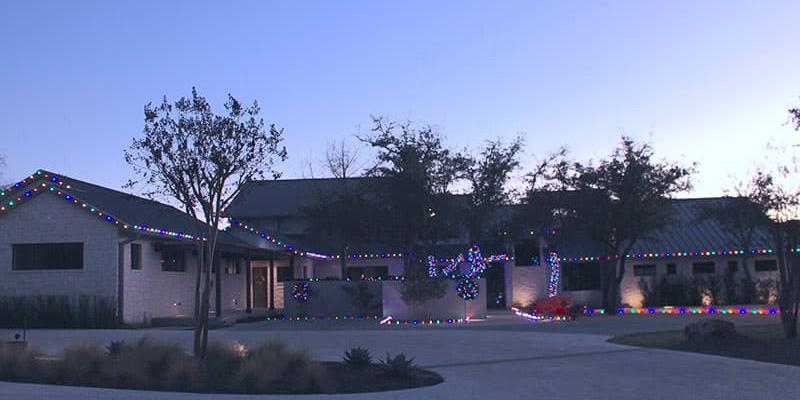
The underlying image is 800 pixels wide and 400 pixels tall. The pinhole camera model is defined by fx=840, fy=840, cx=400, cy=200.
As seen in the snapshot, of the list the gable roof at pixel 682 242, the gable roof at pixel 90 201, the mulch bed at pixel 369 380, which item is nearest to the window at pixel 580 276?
the gable roof at pixel 682 242

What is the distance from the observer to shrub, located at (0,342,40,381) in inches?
529

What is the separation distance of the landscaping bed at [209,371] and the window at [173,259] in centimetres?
1584

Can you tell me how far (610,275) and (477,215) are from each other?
6489 mm

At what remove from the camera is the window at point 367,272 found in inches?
1718

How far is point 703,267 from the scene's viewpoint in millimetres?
41062

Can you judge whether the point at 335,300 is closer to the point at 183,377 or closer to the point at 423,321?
the point at 423,321

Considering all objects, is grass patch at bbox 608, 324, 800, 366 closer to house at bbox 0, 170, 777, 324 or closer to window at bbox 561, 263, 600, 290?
house at bbox 0, 170, 777, 324

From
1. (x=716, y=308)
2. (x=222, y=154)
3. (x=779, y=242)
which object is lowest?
(x=716, y=308)

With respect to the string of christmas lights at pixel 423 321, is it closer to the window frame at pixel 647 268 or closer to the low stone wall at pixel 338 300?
the low stone wall at pixel 338 300

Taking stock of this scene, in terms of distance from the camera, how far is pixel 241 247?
3338 cm

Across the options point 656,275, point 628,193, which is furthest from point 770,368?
point 656,275

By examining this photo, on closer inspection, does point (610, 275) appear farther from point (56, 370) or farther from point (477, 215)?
point (56, 370)

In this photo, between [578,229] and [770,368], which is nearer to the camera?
[770,368]

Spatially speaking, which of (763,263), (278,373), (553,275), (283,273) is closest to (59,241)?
(283,273)
